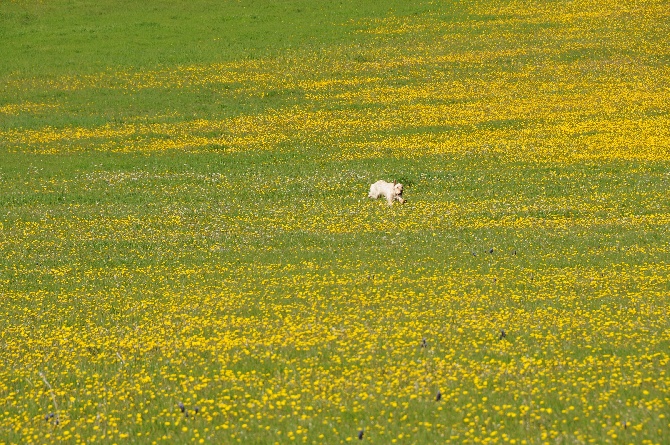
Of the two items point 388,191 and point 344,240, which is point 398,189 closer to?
point 388,191

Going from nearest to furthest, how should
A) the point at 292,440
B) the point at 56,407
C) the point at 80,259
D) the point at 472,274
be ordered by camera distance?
the point at 292,440 → the point at 56,407 → the point at 472,274 → the point at 80,259

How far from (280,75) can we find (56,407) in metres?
36.6

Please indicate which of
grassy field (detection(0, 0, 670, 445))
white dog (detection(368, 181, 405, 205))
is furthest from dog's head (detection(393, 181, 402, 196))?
grassy field (detection(0, 0, 670, 445))

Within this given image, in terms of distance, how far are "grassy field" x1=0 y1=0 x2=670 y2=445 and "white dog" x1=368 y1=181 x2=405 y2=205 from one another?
1.43ft

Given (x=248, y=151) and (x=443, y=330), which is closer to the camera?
(x=443, y=330)

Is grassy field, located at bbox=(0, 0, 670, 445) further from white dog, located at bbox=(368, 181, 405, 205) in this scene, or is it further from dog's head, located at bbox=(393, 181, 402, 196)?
dog's head, located at bbox=(393, 181, 402, 196)

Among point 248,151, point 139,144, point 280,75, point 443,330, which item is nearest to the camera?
point 443,330

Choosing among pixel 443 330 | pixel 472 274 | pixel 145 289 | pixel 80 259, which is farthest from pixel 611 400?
pixel 80 259

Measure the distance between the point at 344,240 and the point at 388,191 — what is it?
4.53 meters

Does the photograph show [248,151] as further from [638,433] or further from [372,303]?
[638,433]

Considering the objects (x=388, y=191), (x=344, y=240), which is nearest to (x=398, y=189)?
(x=388, y=191)

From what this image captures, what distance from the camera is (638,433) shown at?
30.1ft

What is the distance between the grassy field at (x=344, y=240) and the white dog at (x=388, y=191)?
436 mm

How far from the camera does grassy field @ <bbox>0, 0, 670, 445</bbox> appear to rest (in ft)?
35.6
